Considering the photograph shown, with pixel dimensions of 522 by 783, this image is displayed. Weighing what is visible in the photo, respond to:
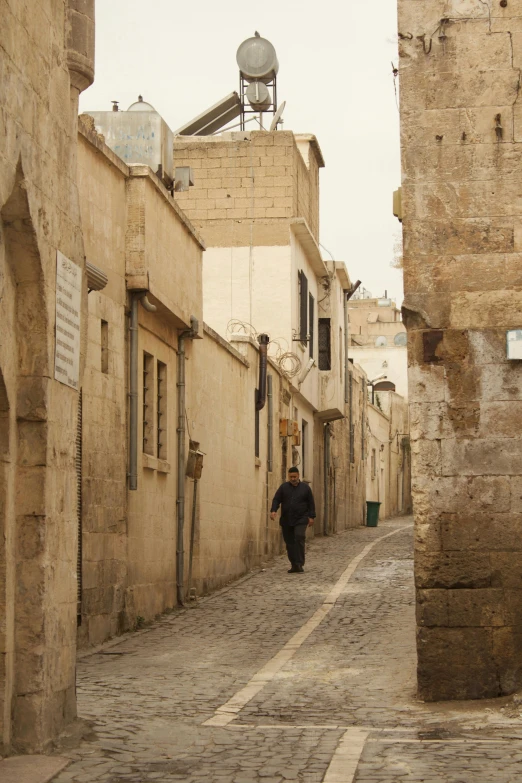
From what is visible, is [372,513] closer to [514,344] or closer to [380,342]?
[380,342]

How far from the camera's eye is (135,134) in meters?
17.4

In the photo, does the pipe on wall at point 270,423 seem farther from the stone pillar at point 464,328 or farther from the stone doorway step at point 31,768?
→ the stone doorway step at point 31,768

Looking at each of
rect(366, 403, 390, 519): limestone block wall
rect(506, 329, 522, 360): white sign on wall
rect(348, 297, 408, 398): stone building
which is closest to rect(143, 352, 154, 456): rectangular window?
rect(506, 329, 522, 360): white sign on wall

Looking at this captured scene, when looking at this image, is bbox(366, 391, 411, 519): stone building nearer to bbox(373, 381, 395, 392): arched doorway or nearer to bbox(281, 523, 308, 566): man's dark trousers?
bbox(373, 381, 395, 392): arched doorway

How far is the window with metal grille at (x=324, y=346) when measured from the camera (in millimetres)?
33375

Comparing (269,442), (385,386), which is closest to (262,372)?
(269,442)

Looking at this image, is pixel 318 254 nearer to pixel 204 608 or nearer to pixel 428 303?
pixel 204 608

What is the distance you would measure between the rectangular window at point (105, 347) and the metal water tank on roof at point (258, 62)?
63.0 ft

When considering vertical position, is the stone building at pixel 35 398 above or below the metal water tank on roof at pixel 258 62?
below

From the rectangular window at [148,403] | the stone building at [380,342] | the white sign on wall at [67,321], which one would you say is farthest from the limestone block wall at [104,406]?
the stone building at [380,342]

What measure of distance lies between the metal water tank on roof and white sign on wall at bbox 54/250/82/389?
78.4 ft

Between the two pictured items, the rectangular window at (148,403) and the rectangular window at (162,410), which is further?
the rectangular window at (162,410)

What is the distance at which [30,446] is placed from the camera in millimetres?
7785

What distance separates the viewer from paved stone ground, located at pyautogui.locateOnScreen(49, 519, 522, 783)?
23.5 feet
